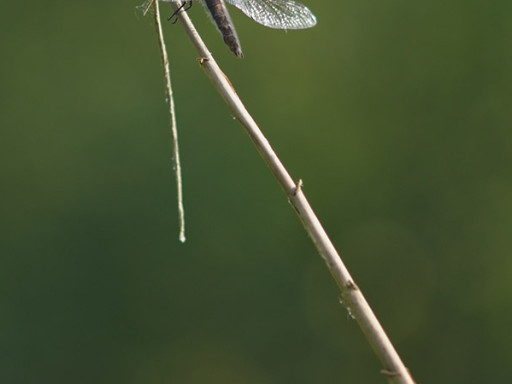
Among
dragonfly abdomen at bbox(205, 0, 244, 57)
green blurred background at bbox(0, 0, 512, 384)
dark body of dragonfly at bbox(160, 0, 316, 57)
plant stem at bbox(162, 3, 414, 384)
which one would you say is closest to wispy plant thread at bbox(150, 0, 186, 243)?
plant stem at bbox(162, 3, 414, 384)

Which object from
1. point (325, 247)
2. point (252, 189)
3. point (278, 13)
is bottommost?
point (252, 189)

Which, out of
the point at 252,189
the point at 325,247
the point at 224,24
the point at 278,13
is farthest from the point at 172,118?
the point at 252,189

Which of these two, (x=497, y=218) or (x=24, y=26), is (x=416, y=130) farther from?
(x=24, y=26)

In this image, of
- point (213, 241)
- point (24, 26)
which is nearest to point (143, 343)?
point (213, 241)

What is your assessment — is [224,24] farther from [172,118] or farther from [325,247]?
[325,247]

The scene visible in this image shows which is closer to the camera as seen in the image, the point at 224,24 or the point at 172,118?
the point at 172,118

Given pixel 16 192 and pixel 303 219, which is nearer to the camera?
pixel 303 219
